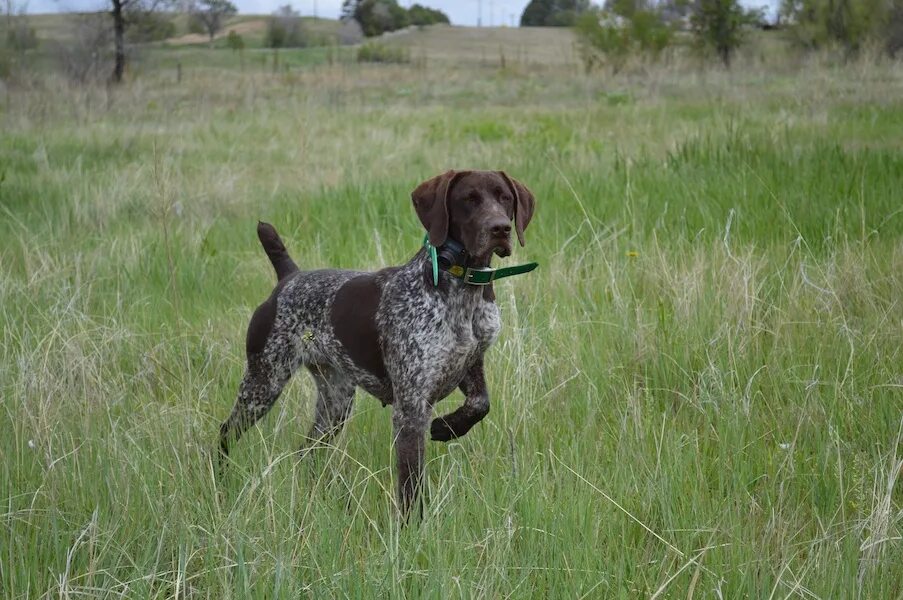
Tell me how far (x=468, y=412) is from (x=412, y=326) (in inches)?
14.2

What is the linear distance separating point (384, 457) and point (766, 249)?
9.87ft

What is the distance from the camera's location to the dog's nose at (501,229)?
10.5 ft

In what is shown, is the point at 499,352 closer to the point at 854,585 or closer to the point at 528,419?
the point at 528,419

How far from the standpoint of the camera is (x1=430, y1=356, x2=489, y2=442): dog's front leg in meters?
3.45

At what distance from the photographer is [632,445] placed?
3541mm

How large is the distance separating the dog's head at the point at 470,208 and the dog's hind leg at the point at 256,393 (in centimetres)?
91

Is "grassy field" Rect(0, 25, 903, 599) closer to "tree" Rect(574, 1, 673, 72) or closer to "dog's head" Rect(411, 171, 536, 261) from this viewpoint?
"dog's head" Rect(411, 171, 536, 261)

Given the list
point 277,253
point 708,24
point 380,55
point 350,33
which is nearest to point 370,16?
point 350,33

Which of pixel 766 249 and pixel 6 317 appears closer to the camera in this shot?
pixel 6 317

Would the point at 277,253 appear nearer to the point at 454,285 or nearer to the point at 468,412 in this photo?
the point at 454,285

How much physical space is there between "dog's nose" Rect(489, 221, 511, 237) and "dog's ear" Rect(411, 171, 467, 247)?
0.21 m

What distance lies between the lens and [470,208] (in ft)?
11.1

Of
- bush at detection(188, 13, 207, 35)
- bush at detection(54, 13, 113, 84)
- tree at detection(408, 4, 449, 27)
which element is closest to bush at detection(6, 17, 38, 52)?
bush at detection(54, 13, 113, 84)

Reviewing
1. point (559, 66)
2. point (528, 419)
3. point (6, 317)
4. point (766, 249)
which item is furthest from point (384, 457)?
point (559, 66)
